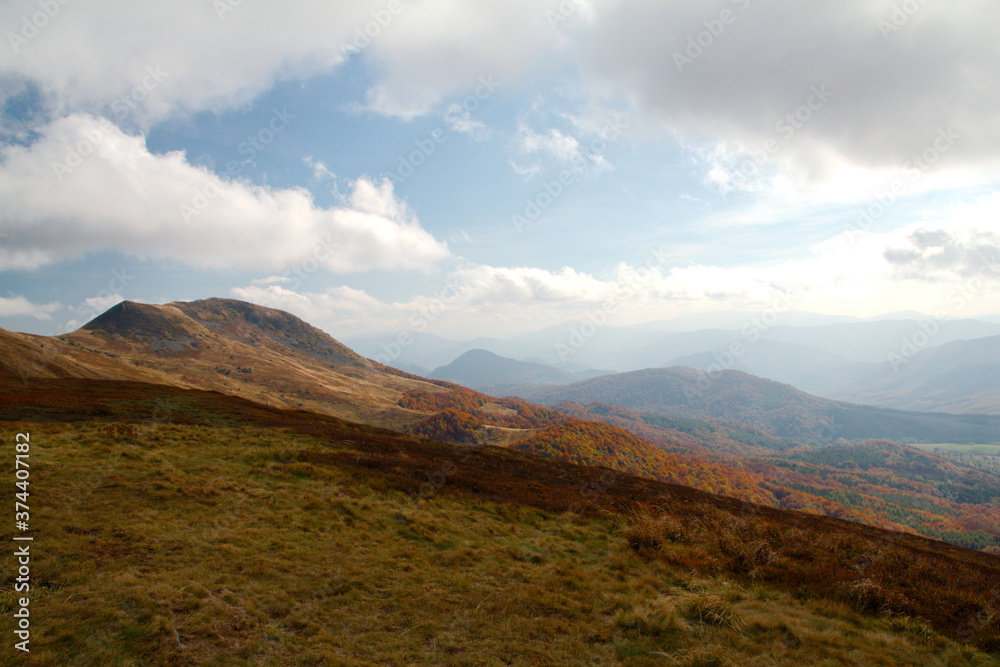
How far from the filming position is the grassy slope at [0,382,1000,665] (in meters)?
8.11

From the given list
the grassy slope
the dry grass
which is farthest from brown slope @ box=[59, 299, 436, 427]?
the dry grass

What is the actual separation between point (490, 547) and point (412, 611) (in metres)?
4.99

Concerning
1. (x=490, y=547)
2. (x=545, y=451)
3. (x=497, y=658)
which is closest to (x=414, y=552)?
(x=490, y=547)

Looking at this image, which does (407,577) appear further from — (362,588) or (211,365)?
(211,365)

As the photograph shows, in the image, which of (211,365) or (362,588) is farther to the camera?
(211,365)

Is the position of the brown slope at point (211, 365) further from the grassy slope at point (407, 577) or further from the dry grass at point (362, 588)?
the dry grass at point (362, 588)

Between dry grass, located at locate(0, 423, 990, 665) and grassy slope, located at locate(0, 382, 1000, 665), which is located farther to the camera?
grassy slope, located at locate(0, 382, 1000, 665)

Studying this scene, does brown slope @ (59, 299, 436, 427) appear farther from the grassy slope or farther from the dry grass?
the dry grass

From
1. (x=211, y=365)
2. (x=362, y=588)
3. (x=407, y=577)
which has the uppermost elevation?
(x=211, y=365)

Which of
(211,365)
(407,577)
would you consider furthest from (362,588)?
(211,365)

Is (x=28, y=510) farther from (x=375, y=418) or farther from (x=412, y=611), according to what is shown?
(x=375, y=418)

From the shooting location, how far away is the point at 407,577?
1137 cm

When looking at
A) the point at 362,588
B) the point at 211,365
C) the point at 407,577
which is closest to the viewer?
the point at 362,588

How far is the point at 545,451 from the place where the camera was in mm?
109562
